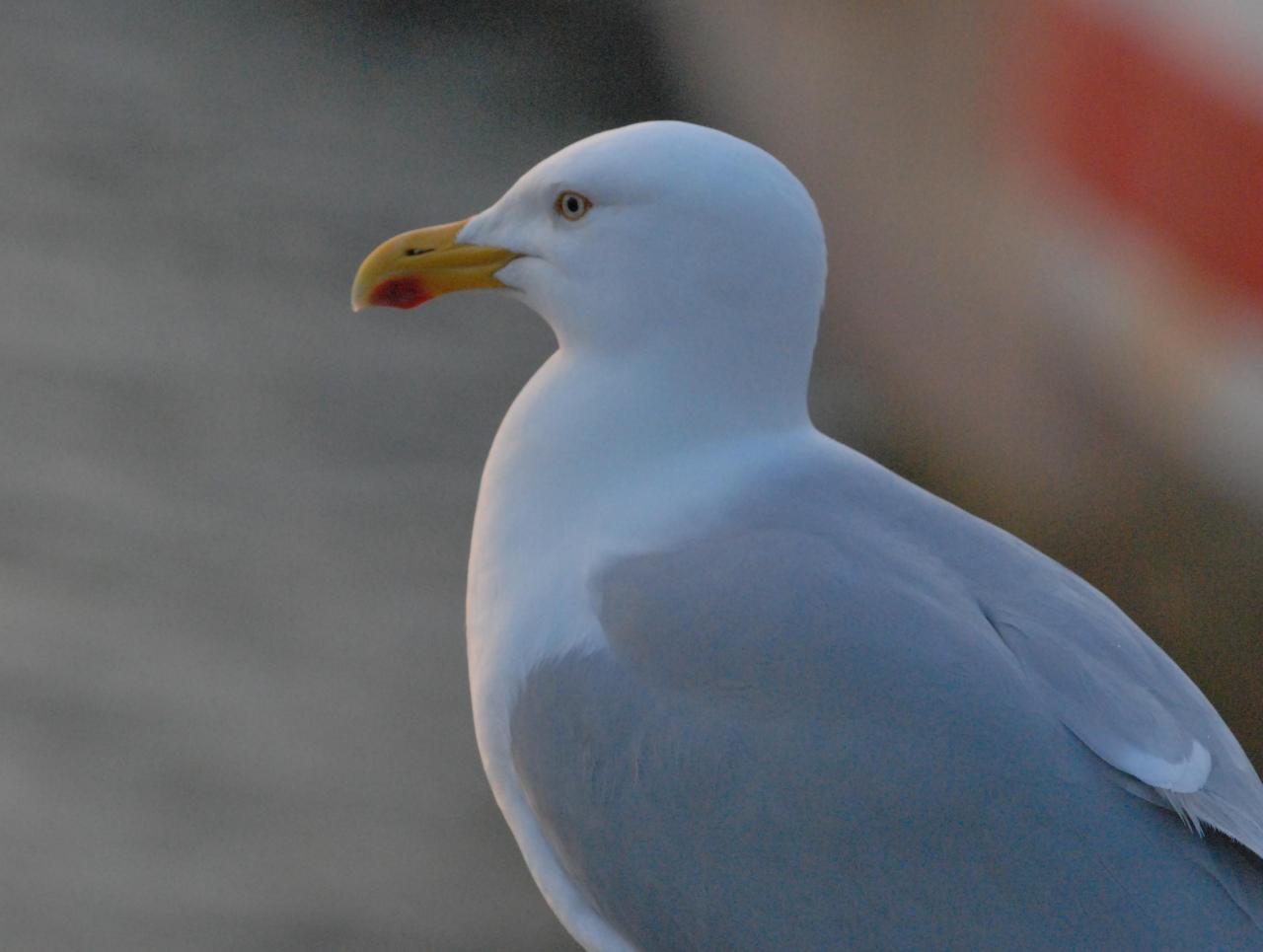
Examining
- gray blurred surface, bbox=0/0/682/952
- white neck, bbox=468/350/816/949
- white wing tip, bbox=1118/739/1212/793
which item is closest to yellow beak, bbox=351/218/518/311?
white neck, bbox=468/350/816/949

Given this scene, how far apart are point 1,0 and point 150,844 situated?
3371 millimetres

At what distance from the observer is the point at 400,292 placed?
4.58ft

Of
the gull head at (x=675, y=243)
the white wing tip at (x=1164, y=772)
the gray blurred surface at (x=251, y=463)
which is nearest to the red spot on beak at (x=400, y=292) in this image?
the gull head at (x=675, y=243)

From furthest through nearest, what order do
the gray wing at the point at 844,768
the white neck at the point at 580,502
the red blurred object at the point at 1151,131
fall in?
1. the red blurred object at the point at 1151,131
2. the white neck at the point at 580,502
3. the gray wing at the point at 844,768

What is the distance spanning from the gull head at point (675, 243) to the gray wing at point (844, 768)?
0.13 m

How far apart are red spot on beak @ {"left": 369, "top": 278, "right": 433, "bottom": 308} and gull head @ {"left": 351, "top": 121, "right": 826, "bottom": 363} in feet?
0.35

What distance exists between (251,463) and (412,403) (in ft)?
1.13

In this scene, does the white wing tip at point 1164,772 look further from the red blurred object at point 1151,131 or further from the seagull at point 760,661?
the red blurred object at point 1151,131

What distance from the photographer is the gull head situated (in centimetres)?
125

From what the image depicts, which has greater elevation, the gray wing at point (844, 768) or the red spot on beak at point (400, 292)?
the red spot on beak at point (400, 292)

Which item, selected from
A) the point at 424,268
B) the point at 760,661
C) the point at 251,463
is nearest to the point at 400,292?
A: the point at 424,268

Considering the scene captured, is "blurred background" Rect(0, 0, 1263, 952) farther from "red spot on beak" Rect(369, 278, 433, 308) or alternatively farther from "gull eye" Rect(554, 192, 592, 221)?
"gull eye" Rect(554, 192, 592, 221)

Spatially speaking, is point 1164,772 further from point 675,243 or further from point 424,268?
point 424,268

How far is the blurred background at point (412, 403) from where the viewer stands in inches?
97.7
